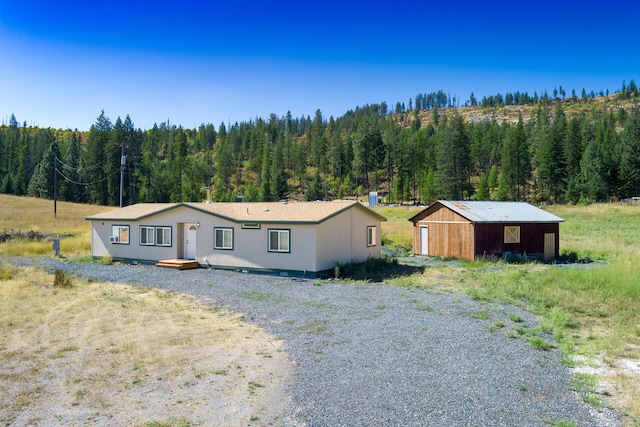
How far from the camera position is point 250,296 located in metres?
15.5

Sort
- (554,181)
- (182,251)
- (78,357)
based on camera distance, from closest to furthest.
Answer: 1. (78,357)
2. (182,251)
3. (554,181)

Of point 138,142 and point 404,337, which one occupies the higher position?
point 138,142

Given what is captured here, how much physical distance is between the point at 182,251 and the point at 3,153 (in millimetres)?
81799

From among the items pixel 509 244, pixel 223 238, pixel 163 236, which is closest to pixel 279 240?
pixel 223 238

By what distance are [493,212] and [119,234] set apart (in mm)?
20409

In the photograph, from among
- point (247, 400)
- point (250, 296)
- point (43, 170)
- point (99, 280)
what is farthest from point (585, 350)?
point (43, 170)

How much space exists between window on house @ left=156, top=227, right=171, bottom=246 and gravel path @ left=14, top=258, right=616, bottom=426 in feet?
24.4

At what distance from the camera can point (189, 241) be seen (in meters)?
23.0

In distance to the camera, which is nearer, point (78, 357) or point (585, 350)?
point (78, 357)

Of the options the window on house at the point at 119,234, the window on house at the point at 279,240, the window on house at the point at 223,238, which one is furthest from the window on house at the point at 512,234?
the window on house at the point at 119,234

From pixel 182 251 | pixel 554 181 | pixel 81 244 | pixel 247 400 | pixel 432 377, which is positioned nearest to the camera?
pixel 247 400

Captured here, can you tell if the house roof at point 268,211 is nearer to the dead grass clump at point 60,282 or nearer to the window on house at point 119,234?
the window on house at point 119,234

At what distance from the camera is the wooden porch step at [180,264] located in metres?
21.6

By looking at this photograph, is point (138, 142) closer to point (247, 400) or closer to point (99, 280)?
point (99, 280)
